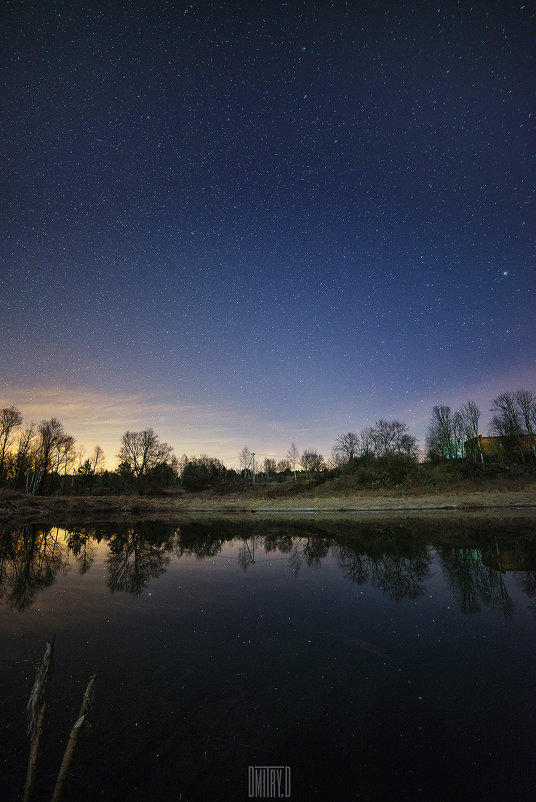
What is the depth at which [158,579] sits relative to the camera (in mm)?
11281

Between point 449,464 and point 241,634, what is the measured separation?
202 ft

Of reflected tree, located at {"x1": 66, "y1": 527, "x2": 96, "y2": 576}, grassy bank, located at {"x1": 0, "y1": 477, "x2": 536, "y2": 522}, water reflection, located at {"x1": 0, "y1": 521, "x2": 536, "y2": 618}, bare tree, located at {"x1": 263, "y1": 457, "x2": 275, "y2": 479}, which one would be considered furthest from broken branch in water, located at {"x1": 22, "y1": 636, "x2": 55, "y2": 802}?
bare tree, located at {"x1": 263, "y1": 457, "x2": 275, "y2": 479}

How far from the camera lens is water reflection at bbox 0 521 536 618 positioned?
30.8 ft

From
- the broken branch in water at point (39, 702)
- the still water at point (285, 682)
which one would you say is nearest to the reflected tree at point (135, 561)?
the still water at point (285, 682)

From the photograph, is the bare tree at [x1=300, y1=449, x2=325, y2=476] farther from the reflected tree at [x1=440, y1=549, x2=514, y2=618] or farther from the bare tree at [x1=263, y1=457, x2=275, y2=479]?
the reflected tree at [x1=440, y1=549, x2=514, y2=618]

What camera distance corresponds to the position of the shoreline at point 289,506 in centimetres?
3541

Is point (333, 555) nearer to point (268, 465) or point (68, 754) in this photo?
point (68, 754)

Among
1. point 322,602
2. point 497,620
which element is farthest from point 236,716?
point 497,620

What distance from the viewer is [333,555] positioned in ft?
47.7

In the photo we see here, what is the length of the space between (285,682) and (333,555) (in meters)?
10.3

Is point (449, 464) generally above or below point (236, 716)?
above

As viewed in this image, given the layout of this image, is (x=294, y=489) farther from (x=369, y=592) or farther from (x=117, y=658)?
(x=117, y=658)

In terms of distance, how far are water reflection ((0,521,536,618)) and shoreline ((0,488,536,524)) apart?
55.3 feet

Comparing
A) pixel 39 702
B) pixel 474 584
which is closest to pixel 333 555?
pixel 474 584
